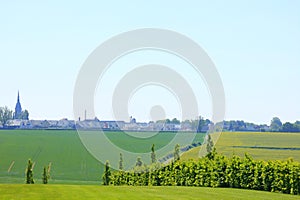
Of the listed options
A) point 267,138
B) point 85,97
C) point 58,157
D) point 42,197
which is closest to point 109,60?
point 85,97

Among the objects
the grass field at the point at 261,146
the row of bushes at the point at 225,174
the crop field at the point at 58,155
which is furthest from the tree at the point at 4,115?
the row of bushes at the point at 225,174

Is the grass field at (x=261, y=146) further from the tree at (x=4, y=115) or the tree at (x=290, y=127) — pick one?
the tree at (x=4, y=115)

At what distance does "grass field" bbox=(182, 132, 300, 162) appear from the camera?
68.8 metres

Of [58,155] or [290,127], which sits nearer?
[58,155]

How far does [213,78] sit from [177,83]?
1882 mm

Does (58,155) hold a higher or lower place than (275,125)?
lower

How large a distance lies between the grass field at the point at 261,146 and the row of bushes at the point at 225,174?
24944 mm

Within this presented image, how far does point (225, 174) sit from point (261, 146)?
5098cm

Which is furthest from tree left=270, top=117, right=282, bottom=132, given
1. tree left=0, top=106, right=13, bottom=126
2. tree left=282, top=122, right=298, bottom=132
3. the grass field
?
tree left=0, top=106, right=13, bottom=126

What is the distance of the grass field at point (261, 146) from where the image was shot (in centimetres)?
6878

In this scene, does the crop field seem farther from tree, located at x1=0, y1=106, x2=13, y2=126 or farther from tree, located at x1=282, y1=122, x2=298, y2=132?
tree, located at x1=282, y1=122, x2=298, y2=132

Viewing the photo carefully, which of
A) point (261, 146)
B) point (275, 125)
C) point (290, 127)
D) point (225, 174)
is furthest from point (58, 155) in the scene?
point (275, 125)

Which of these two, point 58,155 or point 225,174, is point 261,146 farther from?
point 225,174

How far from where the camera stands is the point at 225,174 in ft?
97.6
